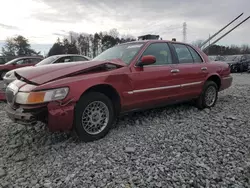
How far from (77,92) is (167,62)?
6.57 feet

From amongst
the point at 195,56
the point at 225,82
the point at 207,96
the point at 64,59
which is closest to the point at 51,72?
the point at 195,56

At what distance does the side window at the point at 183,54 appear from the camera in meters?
4.37

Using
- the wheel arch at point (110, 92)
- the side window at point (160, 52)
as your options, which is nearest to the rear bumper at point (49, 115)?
the wheel arch at point (110, 92)

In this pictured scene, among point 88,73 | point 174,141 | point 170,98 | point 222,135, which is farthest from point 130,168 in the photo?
point 170,98

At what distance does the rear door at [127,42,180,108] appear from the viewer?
3.56 m

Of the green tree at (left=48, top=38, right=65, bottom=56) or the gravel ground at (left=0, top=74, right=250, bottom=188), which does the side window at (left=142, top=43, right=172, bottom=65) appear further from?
the green tree at (left=48, top=38, right=65, bottom=56)

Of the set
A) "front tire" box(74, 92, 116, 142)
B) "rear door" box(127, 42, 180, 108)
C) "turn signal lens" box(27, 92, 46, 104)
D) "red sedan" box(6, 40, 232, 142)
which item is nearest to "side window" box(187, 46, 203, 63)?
"red sedan" box(6, 40, 232, 142)

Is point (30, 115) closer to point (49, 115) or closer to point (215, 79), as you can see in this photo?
point (49, 115)

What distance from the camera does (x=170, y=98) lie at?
164 inches

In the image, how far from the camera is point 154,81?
377 cm

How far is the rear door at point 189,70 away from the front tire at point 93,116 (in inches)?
66.4

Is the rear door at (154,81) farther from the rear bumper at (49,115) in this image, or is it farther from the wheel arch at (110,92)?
the rear bumper at (49,115)

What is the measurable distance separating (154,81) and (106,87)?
3.15 feet

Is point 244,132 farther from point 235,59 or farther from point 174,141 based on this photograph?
point 235,59
